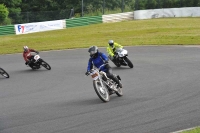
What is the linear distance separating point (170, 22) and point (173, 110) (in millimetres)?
36638

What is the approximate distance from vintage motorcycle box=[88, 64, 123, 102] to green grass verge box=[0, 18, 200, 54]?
57.8ft

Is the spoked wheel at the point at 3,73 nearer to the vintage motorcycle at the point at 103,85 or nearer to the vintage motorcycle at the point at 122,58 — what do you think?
the vintage motorcycle at the point at 122,58

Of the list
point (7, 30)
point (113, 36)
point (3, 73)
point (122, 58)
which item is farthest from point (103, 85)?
point (7, 30)

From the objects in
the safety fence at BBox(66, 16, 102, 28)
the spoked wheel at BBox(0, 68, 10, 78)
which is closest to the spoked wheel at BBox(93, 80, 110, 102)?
the spoked wheel at BBox(0, 68, 10, 78)

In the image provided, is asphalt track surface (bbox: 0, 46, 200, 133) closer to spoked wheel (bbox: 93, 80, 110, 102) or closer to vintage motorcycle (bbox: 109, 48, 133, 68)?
spoked wheel (bbox: 93, 80, 110, 102)

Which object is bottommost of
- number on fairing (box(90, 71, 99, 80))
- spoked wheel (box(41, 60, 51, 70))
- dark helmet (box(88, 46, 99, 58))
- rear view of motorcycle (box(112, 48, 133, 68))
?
spoked wheel (box(41, 60, 51, 70))

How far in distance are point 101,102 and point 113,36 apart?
26758mm

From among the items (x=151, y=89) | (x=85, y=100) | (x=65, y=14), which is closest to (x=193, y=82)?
(x=151, y=89)

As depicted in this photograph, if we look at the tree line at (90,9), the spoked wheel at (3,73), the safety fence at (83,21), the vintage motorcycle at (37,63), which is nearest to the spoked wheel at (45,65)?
the vintage motorcycle at (37,63)

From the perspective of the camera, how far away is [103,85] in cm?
1343

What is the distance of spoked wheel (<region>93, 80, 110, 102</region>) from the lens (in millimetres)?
13059

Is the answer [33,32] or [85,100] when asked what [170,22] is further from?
[85,100]

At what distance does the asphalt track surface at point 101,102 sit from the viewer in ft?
33.7

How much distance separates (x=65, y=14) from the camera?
5228 cm
